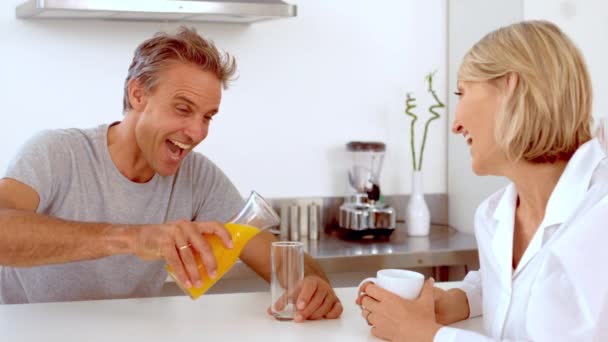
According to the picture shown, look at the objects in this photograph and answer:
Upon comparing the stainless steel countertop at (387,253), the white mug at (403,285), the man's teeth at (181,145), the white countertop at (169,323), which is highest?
the man's teeth at (181,145)

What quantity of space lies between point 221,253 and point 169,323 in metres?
0.17

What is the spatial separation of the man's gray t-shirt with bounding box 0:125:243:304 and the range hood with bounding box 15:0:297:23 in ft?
2.83

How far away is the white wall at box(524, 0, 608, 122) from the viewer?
3199 millimetres

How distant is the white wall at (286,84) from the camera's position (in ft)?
10.7

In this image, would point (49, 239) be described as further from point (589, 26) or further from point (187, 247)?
point (589, 26)

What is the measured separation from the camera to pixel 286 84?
139 inches

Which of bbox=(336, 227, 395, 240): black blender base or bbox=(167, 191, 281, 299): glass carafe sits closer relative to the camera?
bbox=(167, 191, 281, 299): glass carafe

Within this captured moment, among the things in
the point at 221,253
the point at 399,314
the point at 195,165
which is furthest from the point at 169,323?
the point at 195,165

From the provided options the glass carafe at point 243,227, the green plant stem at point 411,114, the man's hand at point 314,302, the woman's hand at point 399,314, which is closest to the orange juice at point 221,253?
the glass carafe at point 243,227

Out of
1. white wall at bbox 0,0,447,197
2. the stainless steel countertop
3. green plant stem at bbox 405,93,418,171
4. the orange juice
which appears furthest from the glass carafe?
green plant stem at bbox 405,93,418,171

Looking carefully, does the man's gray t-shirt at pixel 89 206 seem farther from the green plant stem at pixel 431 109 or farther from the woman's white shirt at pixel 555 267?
the green plant stem at pixel 431 109

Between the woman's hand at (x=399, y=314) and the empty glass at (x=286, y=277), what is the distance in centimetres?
14

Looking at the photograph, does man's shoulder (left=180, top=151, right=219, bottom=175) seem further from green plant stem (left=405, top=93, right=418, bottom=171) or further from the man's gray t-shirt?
green plant stem (left=405, top=93, right=418, bottom=171)

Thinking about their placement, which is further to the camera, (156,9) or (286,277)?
(156,9)
